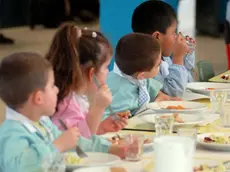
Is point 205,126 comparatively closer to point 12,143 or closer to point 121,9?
point 12,143

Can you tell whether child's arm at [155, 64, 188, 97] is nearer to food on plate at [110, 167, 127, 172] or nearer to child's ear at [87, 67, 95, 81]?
child's ear at [87, 67, 95, 81]

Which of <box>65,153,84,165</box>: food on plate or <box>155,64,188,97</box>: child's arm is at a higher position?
<box>65,153,84,165</box>: food on plate

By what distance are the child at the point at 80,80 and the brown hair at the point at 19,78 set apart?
0.46 m

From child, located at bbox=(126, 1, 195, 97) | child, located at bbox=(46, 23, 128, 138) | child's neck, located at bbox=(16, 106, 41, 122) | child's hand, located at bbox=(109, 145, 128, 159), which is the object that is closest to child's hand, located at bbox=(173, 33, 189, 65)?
child, located at bbox=(126, 1, 195, 97)

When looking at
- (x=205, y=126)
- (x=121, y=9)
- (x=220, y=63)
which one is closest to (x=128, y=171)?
(x=205, y=126)

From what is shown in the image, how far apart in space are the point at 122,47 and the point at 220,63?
18.9ft

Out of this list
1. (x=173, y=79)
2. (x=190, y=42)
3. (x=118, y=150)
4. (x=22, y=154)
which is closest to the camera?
(x=22, y=154)

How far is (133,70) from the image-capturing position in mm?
3051

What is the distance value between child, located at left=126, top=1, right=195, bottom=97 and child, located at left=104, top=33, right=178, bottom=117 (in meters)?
0.42

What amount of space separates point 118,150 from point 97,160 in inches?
5.0

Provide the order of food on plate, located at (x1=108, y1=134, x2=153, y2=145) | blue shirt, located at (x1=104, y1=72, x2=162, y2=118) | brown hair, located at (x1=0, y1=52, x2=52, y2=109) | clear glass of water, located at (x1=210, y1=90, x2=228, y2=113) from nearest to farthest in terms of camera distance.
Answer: brown hair, located at (x1=0, y1=52, x2=52, y2=109)
food on plate, located at (x1=108, y1=134, x2=153, y2=145)
clear glass of water, located at (x1=210, y1=90, x2=228, y2=113)
blue shirt, located at (x1=104, y1=72, x2=162, y2=118)

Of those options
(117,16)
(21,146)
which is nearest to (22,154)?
(21,146)

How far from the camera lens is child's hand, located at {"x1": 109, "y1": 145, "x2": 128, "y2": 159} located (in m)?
2.09

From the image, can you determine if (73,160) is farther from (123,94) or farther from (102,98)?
(123,94)
